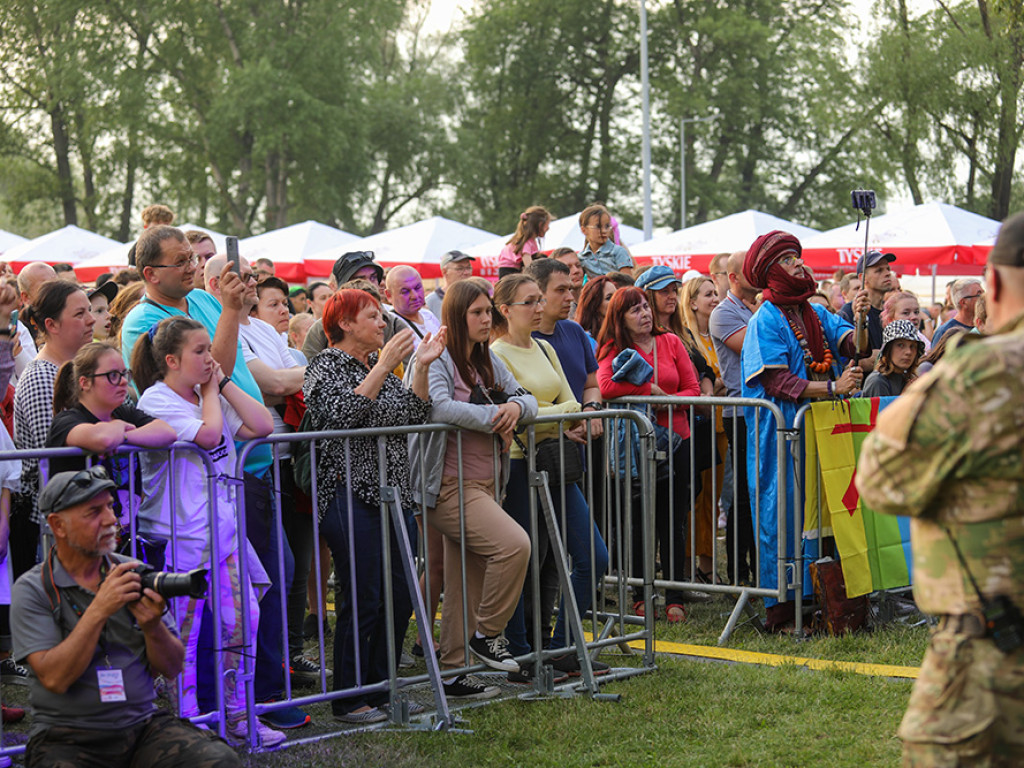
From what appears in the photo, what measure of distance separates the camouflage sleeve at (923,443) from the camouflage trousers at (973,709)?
352 mm

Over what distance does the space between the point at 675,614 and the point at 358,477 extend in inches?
117

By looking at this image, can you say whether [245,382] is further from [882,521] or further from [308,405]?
[882,521]

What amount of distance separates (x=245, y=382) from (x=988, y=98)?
28.1m

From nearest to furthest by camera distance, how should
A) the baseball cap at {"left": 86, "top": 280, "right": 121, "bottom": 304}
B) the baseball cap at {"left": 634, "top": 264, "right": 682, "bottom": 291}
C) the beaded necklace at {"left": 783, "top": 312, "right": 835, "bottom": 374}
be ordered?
1. the beaded necklace at {"left": 783, "top": 312, "right": 835, "bottom": 374}
2. the baseball cap at {"left": 86, "top": 280, "right": 121, "bottom": 304}
3. the baseball cap at {"left": 634, "top": 264, "right": 682, "bottom": 291}

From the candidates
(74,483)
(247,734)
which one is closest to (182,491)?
(74,483)

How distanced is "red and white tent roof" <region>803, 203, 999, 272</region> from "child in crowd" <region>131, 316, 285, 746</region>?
11.0m

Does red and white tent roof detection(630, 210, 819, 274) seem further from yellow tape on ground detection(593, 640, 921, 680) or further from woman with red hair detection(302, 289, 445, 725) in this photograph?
woman with red hair detection(302, 289, 445, 725)

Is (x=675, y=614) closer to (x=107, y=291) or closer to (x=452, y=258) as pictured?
(x=452, y=258)

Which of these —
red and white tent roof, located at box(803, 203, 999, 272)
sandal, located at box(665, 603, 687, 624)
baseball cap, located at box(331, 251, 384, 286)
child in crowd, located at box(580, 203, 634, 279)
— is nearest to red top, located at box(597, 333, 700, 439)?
sandal, located at box(665, 603, 687, 624)

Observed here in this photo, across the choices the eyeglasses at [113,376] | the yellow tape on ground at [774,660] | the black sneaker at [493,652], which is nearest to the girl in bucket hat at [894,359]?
the yellow tape on ground at [774,660]

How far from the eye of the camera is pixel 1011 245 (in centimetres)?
297

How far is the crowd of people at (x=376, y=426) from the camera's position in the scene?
5.11 metres

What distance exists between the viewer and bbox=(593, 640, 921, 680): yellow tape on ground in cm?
643

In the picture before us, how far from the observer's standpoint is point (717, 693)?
241 inches
